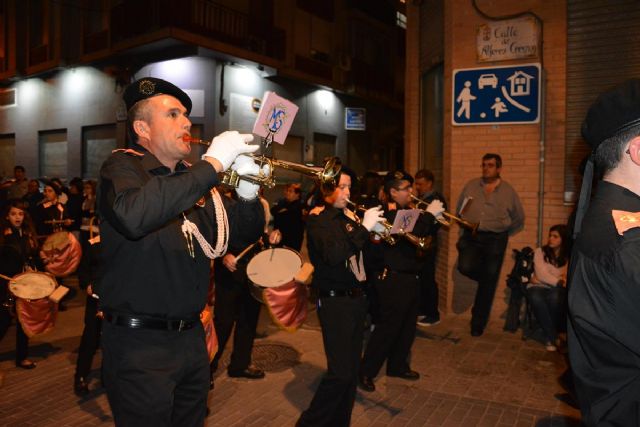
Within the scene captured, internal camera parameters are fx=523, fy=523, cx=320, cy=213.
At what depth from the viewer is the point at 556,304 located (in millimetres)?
6578

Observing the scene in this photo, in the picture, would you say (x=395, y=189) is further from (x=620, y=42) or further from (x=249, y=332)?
(x=620, y=42)

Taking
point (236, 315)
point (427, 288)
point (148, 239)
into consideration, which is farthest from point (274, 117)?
point (427, 288)

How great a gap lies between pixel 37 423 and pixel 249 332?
207 cm

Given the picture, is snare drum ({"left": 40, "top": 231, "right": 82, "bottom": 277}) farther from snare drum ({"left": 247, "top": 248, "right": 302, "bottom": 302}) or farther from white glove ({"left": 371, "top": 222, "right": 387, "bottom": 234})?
white glove ({"left": 371, "top": 222, "right": 387, "bottom": 234})

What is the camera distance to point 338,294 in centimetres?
410

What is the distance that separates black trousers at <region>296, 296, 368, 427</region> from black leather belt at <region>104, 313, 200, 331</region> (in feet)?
5.38

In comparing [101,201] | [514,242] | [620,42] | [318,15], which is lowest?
[514,242]

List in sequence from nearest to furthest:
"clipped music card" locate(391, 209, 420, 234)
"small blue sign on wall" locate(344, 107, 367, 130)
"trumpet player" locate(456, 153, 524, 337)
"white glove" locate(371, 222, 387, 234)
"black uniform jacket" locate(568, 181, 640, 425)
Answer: "black uniform jacket" locate(568, 181, 640, 425), "white glove" locate(371, 222, 387, 234), "clipped music card" locate(391, 209, 420, 234), "trumpet player" locate(456, 153, 524, 337), "small blue sign on wall" locate(344, 107, 367, 130)

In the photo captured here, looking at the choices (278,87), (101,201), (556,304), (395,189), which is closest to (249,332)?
(395,189)

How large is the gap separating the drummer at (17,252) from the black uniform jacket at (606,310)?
223 inches

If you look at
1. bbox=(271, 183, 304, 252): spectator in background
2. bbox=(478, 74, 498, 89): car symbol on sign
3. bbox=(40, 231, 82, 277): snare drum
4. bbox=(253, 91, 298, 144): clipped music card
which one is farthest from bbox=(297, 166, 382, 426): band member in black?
bbox=(271, 183, 304, 252): spectator in background

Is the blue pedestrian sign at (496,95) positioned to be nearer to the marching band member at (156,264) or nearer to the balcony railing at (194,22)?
the marching band member at (156,264)

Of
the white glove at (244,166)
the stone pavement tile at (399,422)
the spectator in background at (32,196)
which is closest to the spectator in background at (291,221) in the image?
the spectator in background at (32,196)

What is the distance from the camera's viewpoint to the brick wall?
23.6 feet
